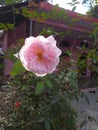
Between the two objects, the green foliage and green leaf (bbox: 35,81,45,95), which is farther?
the green foliage

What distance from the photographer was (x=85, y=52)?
7.42 feet

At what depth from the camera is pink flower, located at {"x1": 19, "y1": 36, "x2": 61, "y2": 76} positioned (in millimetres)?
1254

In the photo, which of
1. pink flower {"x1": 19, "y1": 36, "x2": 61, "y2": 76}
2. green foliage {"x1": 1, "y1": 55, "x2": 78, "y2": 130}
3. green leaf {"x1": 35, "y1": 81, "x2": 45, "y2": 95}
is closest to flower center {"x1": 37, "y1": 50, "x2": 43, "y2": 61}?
pink flower {"x1": 19, "y1": 36, "x2": 61, "y2": 76}

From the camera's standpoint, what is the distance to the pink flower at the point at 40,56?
4.11ft

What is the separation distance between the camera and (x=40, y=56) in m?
1.26

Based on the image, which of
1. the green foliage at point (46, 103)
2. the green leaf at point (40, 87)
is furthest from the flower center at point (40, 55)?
the green foliage at point (46, 103)

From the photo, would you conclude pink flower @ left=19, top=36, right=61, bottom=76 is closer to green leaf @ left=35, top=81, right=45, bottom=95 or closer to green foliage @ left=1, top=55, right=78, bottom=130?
green leaf @ left=35, top=81, right=45, bottom=95

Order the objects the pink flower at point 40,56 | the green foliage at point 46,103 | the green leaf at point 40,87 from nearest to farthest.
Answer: the pink flower at point 40,56 < the green leaf at point 40,87 < the green foliage at point 46,103

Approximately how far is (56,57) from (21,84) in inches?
32.6

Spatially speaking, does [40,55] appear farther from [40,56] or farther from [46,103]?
[46,103]

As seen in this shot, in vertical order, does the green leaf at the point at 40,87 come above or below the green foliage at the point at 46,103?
above

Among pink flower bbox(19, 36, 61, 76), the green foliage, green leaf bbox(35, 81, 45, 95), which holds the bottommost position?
the green foliage

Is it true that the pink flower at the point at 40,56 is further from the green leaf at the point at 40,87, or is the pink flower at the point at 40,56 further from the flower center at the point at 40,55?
the green leaf at the point at 40,87

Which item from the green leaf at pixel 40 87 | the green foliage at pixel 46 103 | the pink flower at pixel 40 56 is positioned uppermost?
the pink flower at pixel 40 56
